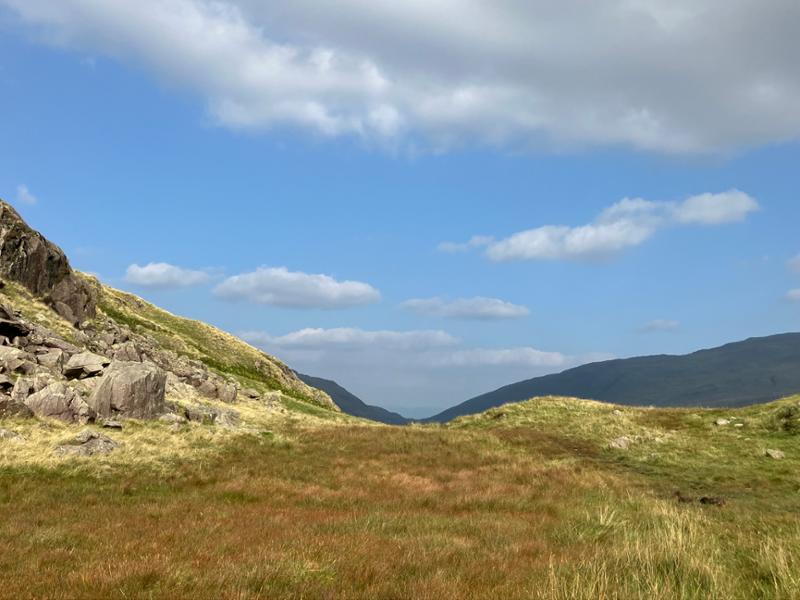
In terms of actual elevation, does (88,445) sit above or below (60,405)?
below

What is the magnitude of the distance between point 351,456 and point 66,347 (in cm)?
2283

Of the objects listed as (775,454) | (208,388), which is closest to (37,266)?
(208,388)

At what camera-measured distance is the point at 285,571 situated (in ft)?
28.5

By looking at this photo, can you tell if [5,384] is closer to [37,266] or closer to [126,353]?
[126,353]

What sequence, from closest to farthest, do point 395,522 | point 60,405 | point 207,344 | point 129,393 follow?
point 395,522
point 60,405
point 129,393
point 207,344

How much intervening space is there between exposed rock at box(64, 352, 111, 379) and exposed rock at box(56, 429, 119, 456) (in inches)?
434

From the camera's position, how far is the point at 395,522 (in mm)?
13930

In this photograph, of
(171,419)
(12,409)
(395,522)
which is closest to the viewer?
(395,522)

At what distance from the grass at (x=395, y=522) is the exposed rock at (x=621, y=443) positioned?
173 centimetres

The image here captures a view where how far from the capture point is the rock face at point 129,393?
2959cm

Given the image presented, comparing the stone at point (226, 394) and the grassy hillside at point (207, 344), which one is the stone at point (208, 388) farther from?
the grassy hillside at point (207, 344)

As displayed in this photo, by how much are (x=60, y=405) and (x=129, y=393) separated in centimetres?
417

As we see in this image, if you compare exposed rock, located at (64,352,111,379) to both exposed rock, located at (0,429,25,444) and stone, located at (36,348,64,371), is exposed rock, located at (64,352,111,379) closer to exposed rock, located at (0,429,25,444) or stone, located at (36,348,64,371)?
stone, located at (36,348,64,371)

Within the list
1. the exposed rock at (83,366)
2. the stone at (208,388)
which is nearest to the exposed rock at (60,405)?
the exposed rock at (83,366)
